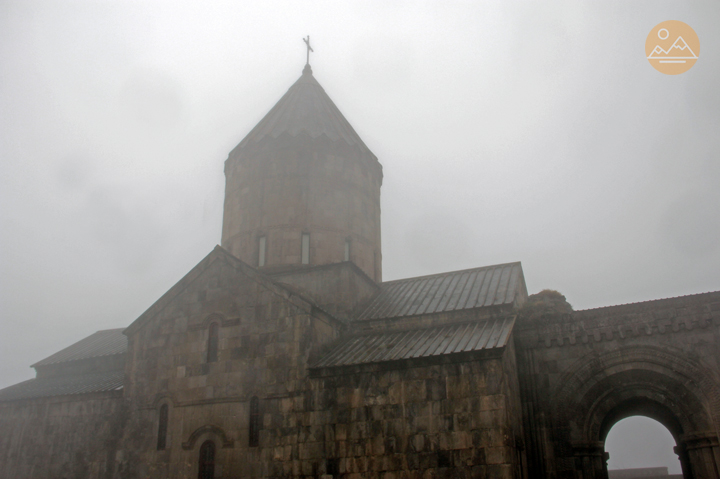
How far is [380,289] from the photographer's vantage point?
645 inches

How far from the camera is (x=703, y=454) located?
36.4 ft

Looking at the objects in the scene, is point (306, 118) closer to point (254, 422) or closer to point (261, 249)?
point (261, 249)

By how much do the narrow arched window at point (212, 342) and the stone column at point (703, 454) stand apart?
33.1 feet

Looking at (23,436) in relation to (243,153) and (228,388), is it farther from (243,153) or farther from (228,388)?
(243,153)

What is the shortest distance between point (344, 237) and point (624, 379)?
7.99 m

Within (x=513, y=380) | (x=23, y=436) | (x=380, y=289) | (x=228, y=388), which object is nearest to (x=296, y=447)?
(x=228, y=388)

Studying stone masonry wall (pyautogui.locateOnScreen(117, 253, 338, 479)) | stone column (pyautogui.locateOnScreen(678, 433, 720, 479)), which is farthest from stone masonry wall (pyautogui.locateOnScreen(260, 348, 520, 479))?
stone column (pyautogui.locateOnScreen(678, 433, 720, 479))

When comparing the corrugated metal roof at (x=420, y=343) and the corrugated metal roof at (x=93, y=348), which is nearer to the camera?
the corrugated metal roof at (x=420, y=343)

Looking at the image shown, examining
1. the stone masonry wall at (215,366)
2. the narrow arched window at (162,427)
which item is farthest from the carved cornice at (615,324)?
the narrow arched window at (162,427)

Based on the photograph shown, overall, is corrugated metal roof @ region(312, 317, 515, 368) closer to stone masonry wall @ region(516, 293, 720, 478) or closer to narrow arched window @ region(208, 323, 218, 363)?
stone masonry wall @ region(516, 293, 720, 478)

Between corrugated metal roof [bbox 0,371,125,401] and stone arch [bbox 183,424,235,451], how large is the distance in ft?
10.3

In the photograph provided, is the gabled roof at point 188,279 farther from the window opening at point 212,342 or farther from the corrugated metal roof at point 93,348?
the corrugated metal roof at point 93,348

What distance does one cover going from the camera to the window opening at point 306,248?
1583cm

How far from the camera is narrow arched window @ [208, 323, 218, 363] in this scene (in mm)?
12914
